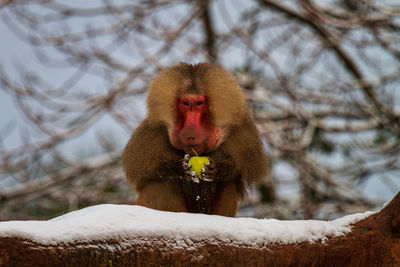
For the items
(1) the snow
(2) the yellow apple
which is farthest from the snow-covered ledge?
(2) the yellow apple

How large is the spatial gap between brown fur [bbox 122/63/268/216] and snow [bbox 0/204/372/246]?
85 centimetres

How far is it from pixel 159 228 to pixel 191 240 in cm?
13

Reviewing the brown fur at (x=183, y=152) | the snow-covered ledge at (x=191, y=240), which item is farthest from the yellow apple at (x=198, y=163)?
the snow-covered ledge at (x=191, y=240)

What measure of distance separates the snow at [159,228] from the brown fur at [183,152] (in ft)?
2.79

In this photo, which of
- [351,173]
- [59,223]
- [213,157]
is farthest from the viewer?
[351,173]

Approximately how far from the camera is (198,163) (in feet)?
10.2

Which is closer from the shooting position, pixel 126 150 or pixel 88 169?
pixel 126 150

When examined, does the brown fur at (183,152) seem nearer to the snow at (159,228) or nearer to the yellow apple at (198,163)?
the yellow apple at (198,163)

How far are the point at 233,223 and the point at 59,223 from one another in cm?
69

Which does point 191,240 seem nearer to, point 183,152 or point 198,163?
point 198,163

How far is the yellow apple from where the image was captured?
3068 mm

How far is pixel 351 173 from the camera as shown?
283 inches

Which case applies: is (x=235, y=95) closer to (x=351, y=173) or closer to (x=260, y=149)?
(x=260, y=149)

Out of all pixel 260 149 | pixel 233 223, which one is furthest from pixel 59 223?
pixel 260 149
